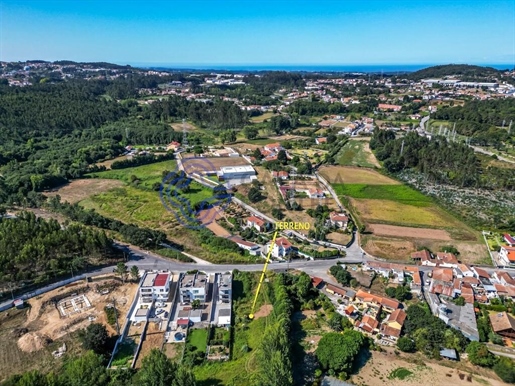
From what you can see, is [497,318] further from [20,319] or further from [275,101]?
[275,101]

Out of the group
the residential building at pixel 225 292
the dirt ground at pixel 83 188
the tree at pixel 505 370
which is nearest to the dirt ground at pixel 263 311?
the residential building at pixel 225 292

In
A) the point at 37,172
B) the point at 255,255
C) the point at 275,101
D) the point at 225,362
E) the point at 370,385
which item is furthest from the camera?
the point at 275,101

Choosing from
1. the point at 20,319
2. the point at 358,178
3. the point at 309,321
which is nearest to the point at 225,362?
the point at 309,321

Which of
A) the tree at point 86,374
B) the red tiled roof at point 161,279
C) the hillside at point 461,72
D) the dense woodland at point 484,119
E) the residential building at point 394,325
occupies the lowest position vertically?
the residential building at point 394,325

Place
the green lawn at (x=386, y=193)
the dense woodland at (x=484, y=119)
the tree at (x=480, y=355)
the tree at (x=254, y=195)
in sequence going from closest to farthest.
Answer: the tree at (x=480, y=355) → the tree at (x=254, y=195) → the green lawn at (x=386, y=193) → the dense woodland at (x=484, y=119)

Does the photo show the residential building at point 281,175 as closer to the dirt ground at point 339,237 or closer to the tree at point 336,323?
the dirt ground at point 339,237

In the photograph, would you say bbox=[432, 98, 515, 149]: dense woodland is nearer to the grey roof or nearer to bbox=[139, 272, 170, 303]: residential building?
the grey roof
